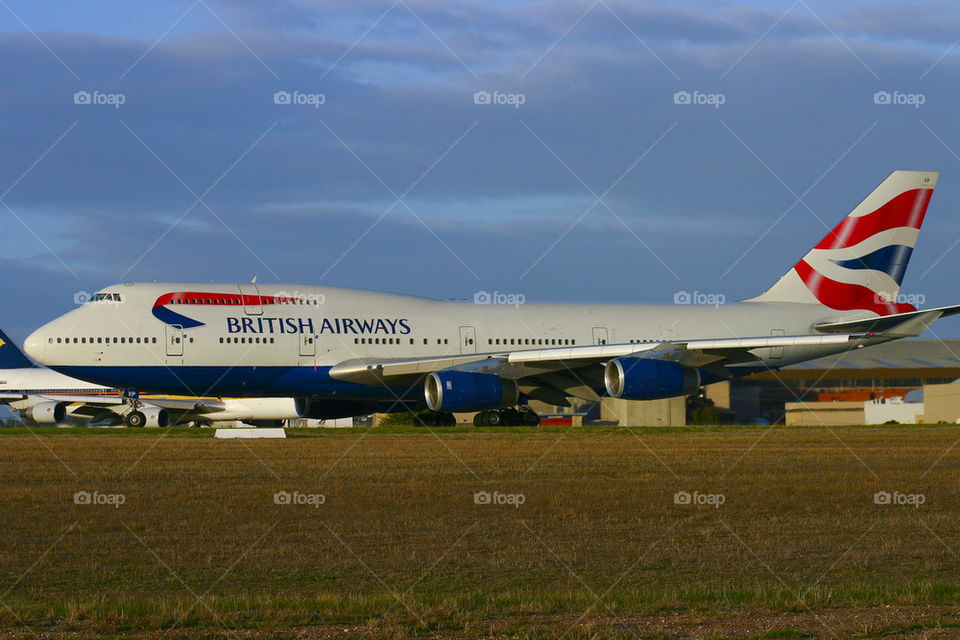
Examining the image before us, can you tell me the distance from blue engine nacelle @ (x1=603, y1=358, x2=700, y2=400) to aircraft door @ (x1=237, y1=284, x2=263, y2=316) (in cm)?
972

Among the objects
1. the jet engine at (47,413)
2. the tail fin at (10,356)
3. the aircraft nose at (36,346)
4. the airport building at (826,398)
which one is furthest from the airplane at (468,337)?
the tail fin at (10,356)

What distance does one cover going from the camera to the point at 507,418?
35250mm

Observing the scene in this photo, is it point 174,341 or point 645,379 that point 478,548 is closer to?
point 645,379

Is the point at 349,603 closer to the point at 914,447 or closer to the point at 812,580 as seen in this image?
the point at 812,580

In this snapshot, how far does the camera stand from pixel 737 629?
7031 mm

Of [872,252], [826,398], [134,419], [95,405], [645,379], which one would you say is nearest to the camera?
[645,379]

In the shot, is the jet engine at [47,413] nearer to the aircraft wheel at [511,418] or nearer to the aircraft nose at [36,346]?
the aircraft nose at [36,346]

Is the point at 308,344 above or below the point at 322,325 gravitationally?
below

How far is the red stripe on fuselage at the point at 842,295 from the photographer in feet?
125

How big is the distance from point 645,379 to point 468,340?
20.5 ft

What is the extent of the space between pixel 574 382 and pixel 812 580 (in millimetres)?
25658

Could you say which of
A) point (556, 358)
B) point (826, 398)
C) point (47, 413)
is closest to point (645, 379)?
point (556, 358)

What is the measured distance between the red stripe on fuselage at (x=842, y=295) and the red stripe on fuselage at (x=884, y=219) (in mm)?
1085

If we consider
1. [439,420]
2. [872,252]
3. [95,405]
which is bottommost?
[439,420]
